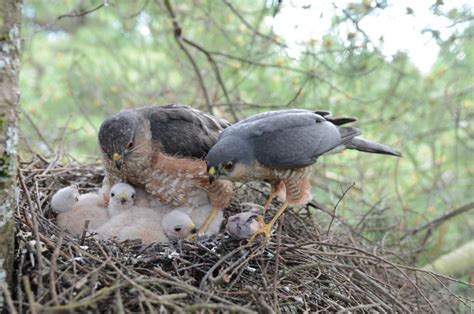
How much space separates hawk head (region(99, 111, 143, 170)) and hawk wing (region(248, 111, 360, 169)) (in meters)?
0.86

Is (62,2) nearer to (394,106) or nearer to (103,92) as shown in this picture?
(103,92)

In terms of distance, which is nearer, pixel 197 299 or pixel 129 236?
pixel 197 299

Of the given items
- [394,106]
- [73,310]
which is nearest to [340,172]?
[394,106]

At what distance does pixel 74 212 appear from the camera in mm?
3783

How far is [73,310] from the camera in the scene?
2.26m

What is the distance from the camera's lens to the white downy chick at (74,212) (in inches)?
146

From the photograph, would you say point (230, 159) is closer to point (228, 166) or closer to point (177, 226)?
point (228, 166)

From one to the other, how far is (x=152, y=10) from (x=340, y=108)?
7.55 feet

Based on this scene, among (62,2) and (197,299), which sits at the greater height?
(62,2)

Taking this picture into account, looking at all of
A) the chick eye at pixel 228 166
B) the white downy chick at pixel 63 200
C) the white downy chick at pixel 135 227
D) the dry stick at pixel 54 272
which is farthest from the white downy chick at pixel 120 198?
the dry stick at pixel 54 272

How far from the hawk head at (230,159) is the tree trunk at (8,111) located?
140cm

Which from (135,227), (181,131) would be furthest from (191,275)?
(181,131)

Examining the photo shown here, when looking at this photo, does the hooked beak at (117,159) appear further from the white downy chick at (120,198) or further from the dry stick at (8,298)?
the dry stick at (8,298)

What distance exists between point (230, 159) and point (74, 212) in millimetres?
1256
